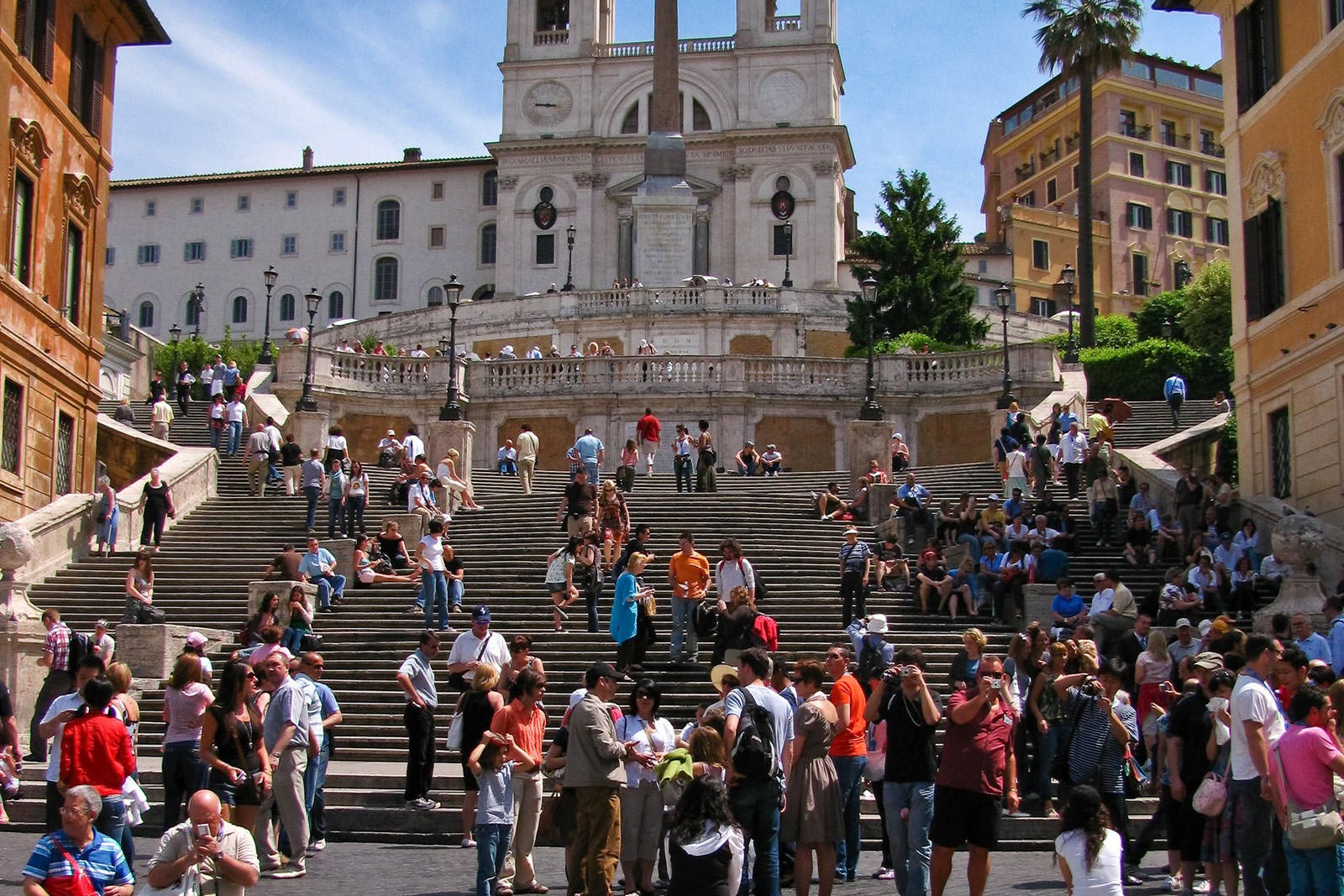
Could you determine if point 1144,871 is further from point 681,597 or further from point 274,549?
point 274,549

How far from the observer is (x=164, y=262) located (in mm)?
92562

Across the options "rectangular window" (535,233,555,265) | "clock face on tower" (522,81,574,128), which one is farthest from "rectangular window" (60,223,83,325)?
"clock face on tower" (522,81,574,128)

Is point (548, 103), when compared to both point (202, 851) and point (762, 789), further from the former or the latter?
point (202, 851)

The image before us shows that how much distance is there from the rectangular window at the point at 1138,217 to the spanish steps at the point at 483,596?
62.4m

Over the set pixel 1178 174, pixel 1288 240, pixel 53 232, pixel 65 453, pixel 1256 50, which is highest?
pixel 1178 174

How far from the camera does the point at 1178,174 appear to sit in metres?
96.9

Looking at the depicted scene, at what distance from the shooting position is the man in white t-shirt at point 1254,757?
11266 millimetres

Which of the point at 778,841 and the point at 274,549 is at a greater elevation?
the point at 274,549

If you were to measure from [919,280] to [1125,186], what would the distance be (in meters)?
39.4

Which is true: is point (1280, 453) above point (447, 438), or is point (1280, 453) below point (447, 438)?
below

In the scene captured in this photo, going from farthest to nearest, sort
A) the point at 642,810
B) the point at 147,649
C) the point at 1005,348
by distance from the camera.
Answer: the point at 1005,348 < the point at 147,649 < the point at 642,810

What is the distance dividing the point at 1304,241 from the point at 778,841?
55.3ft

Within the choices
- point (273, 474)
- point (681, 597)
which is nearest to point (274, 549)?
point (273, 474)

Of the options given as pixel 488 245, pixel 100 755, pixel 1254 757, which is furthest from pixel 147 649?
pixel 488 245
